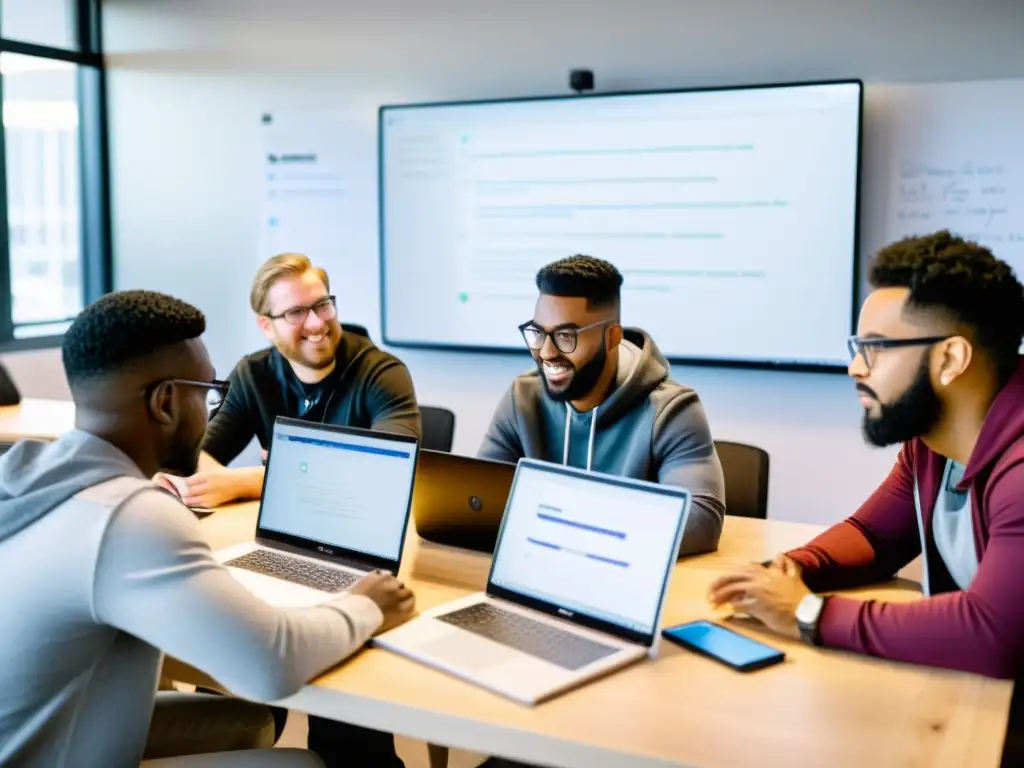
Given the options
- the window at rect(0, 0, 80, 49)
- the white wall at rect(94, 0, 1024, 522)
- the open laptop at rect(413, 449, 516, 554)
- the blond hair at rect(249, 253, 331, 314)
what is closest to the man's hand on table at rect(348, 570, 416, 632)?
the open laptop at rect(413, 449, 516, 554)

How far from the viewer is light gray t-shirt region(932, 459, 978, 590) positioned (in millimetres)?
1724

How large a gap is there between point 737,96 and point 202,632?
2916 millimetres

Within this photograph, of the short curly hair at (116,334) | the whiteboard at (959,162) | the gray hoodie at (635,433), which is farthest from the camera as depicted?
the whiteboard at (959,162)

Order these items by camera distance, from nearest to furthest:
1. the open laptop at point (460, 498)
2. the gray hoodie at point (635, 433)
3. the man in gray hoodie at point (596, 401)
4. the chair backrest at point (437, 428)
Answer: the open laptop at point (460, 498), the gray hoodie at point (635, 433), the man in gray hoodie at point (596, 401), the chair backrest at point (437, 428)

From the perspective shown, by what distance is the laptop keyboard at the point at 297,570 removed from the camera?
1.85m

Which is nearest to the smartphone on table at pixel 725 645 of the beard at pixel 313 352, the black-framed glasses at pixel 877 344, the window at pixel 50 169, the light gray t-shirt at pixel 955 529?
the light gray t-shirt at pixel 955 529

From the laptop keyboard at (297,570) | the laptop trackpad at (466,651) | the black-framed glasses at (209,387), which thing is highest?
the black-framed glasses at (209,387)

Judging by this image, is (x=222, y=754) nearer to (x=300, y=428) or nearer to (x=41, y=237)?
(x=300, y=428)

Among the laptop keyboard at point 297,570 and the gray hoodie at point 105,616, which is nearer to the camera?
the gray hoodie at point 105,616

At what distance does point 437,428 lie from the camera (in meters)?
3.25

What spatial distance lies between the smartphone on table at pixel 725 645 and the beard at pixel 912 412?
408 millimetres

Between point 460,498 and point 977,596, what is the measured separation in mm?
929

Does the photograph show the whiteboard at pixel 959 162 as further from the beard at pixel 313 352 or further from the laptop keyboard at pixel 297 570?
the laptop keyboard at pixel 297 570

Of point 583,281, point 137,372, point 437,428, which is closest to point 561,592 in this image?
point 137,372
